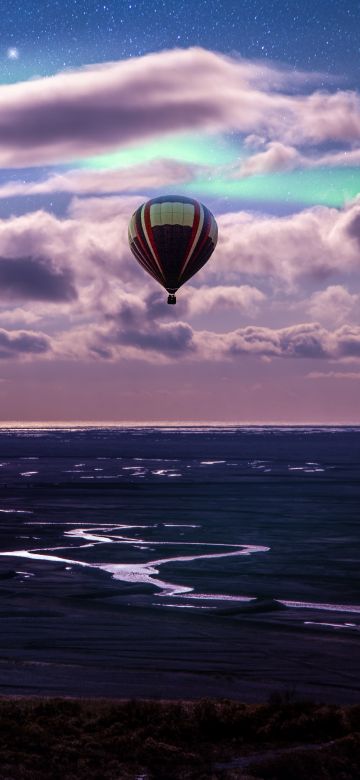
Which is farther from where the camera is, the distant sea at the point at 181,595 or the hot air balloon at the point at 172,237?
the hot air balloon at the point at 172,237

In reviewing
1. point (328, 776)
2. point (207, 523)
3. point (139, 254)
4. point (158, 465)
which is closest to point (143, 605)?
point (328, 776)

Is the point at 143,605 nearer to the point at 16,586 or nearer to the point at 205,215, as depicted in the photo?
the point at 16,586

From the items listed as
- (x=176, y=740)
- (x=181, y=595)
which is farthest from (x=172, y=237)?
(x=176, y=740)

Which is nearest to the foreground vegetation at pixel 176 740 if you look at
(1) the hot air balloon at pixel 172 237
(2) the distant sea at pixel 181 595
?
(2) the distant sea at pixel 181 595

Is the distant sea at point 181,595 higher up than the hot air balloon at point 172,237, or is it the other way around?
the hot air balloon at point 172,237

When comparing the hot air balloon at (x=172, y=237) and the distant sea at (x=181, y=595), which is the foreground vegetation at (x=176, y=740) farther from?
the hot air balloon at (x=172, y=237)

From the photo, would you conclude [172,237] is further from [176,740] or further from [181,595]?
[176,740]
